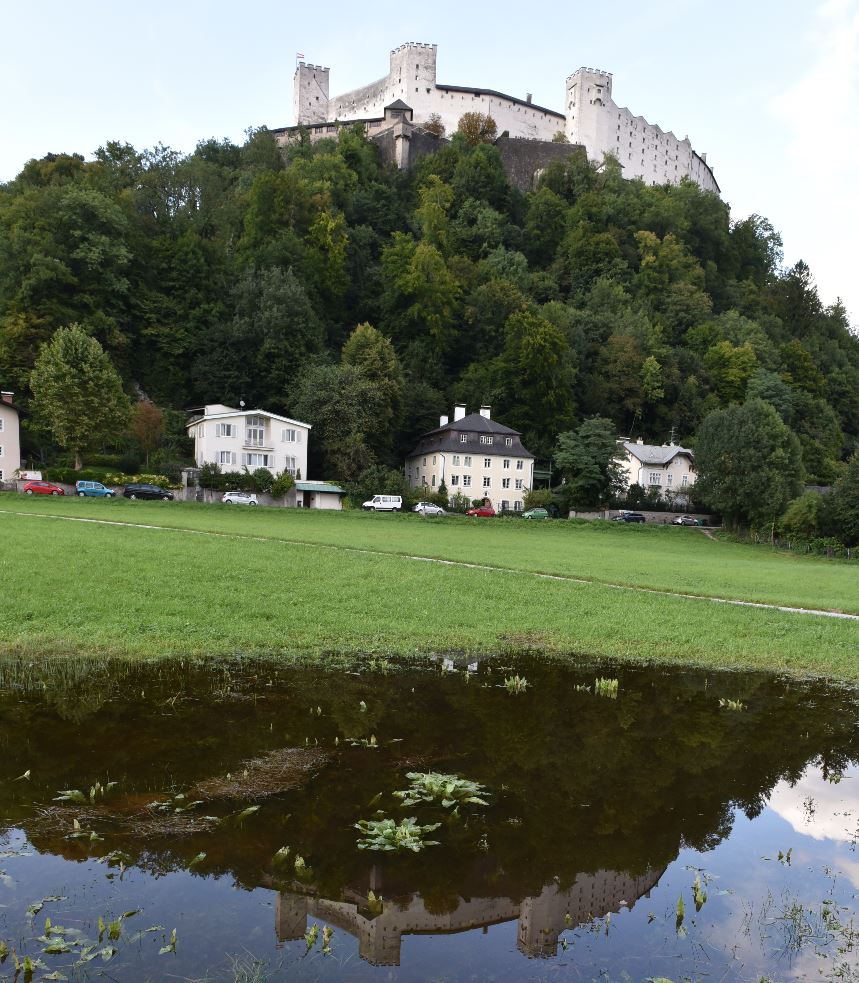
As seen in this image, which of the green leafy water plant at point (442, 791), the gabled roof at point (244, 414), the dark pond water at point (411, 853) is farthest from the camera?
the gabled roof at point (244, 414)

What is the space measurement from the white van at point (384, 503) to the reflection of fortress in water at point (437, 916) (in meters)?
61.2

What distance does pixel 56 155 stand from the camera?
342 feet

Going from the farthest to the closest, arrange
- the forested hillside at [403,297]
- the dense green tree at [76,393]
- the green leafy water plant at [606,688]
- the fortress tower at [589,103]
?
the fortress tower at [589,103] → the forested hillside at [403,297] → the dense green tree at [76,393] → the green leafy water plant at [606,688]

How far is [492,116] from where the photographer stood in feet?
465

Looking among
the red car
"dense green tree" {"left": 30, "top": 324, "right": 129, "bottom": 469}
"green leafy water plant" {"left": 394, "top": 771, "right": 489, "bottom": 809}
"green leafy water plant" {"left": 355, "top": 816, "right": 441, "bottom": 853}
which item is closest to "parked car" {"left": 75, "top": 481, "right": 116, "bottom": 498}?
"dense green tree" {"left": 30, "top": 324, "right": 129, "bottom": 469}

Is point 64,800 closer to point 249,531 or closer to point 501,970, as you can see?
point 501,970

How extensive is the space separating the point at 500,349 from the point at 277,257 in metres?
30.2

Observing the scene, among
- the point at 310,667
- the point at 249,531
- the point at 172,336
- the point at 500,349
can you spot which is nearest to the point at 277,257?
the point at 172,336

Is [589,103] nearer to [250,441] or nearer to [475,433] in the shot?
[475,433]

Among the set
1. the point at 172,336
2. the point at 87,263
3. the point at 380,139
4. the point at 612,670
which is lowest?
the point at 612,670

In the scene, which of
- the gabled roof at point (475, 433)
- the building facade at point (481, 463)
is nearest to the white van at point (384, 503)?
the building facade at point (481, 463)

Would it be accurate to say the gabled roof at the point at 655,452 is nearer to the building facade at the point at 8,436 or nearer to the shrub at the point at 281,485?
the shrub at the point at 281,485

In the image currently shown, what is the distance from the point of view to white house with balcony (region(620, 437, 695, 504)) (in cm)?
8875

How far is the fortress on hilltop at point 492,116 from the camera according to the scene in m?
134
